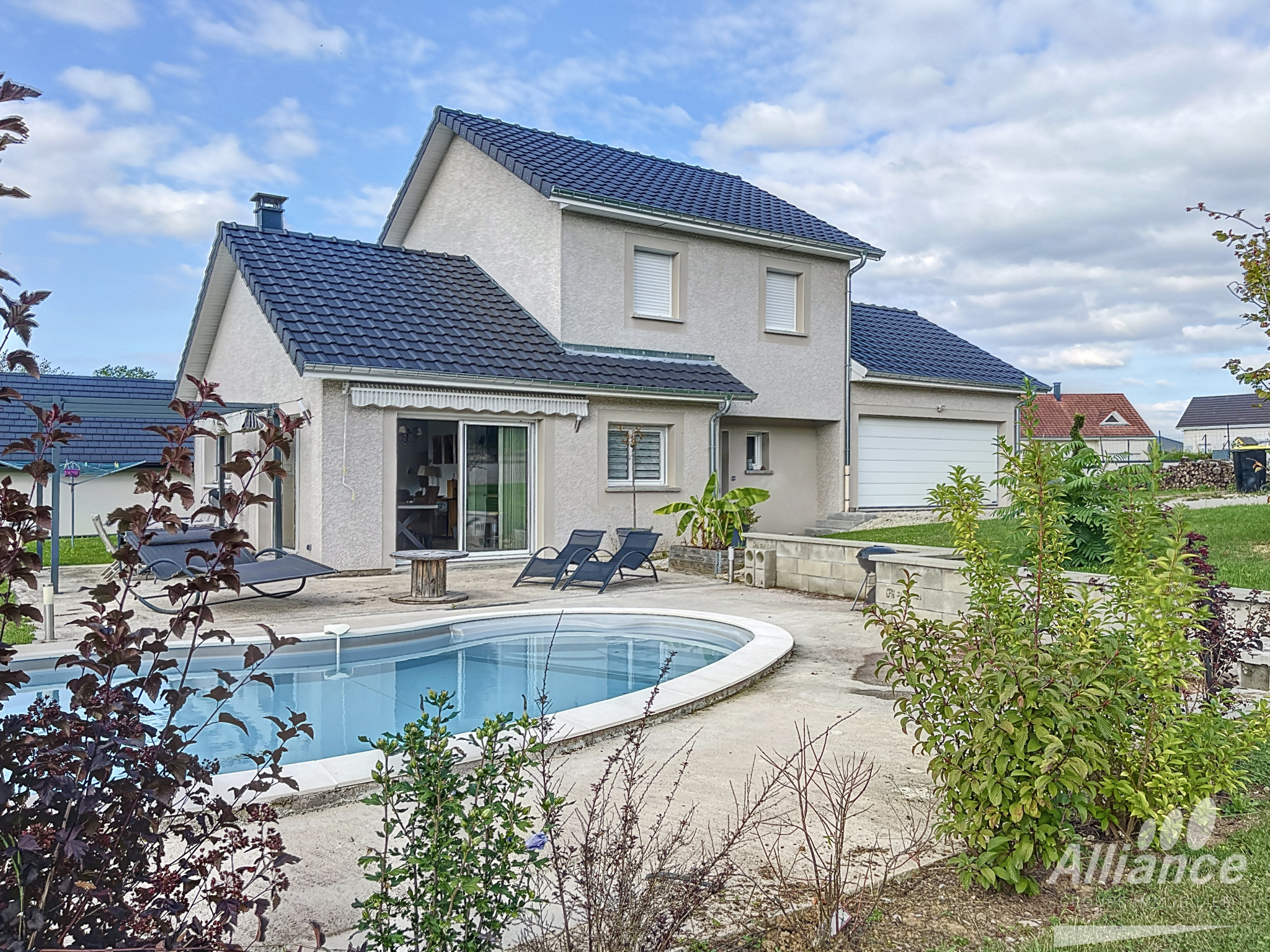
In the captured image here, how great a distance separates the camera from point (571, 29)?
14867mm

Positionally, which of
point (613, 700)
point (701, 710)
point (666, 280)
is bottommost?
point (701, 710)

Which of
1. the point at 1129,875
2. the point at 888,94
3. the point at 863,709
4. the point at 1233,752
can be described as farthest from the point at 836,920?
the point at 888,94

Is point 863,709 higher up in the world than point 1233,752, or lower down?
lower down

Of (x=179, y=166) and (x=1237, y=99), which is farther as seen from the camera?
(x=179, y=166)

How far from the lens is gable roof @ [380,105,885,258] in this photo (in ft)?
60.3

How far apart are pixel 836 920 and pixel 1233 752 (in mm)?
2104

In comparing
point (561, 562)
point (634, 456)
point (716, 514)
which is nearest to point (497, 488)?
point (634, 456)

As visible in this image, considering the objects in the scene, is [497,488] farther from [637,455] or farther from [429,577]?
[429,577]

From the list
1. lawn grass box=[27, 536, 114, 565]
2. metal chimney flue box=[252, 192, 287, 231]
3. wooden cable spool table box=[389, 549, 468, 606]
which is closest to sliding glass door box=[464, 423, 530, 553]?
wooden cable spool table box=[389, 549, 468, 606]

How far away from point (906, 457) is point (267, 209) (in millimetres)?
16654

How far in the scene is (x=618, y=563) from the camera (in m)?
13.7

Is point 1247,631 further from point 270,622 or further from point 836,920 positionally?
point 270,622
